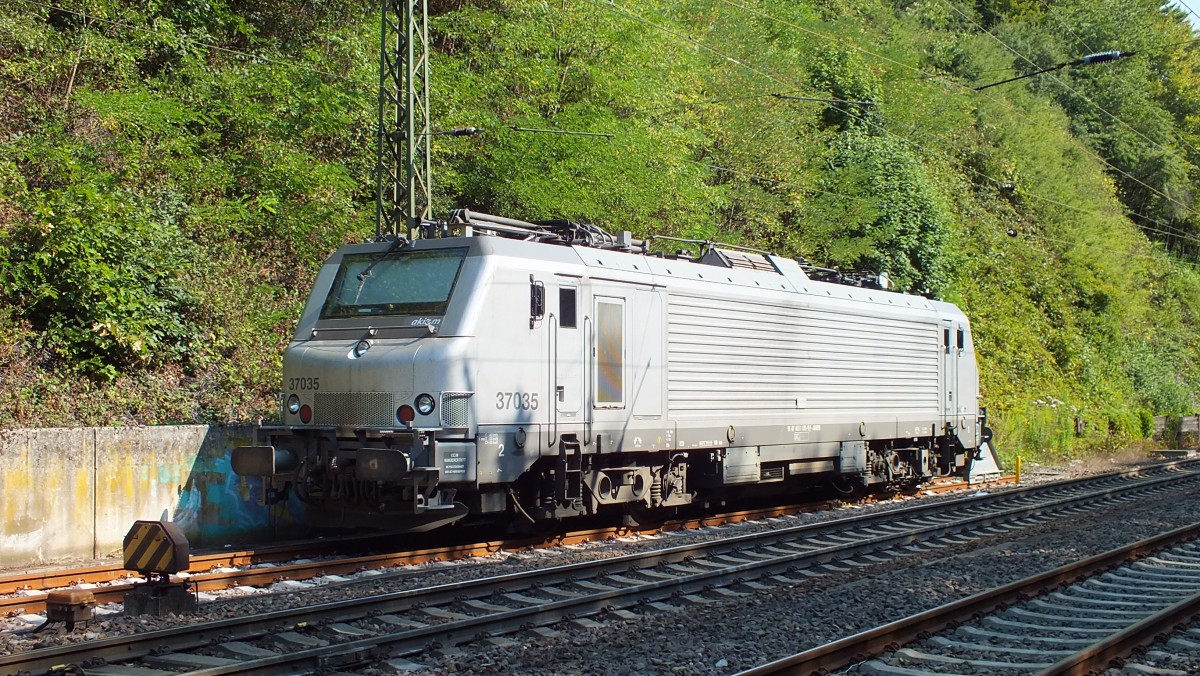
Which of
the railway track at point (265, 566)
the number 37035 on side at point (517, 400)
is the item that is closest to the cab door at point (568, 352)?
the number 37035 on side at point (517, 400)

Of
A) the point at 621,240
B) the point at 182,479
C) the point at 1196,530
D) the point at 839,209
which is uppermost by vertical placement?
the point at 839,209

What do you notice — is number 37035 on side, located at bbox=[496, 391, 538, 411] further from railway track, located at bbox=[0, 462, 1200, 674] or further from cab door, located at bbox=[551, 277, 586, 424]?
railway track, located at bbox=[0, 462, 1200, 674]

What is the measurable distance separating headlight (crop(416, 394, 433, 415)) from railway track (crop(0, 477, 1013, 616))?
1.64 meters

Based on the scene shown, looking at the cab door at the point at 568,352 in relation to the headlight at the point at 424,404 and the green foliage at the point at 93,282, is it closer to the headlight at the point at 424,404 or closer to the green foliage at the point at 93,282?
the headlight at the point at 424,404

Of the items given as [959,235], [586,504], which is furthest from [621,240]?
[959,235]

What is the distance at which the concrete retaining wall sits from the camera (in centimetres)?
1138

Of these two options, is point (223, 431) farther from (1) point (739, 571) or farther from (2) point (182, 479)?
(1) point (739, 571)

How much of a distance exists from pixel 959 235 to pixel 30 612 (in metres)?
35.7

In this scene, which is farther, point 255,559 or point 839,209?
point 839,209

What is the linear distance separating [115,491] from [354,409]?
9.74 ft

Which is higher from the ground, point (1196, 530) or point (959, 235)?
point (959, 235)

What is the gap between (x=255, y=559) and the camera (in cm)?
1152

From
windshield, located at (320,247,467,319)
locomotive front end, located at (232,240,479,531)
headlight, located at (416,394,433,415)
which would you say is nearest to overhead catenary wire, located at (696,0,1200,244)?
windshield, located at (320,247,467,319)

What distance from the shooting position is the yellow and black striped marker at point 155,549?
8.82 metres
